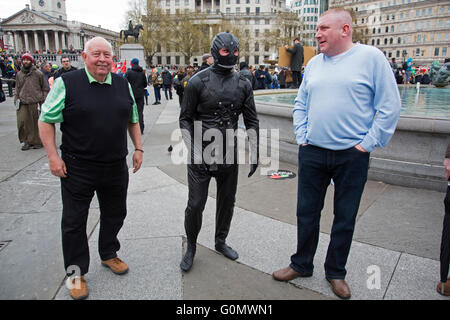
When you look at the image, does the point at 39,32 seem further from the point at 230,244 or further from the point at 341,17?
the point at 341,17

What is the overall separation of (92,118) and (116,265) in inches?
53.7

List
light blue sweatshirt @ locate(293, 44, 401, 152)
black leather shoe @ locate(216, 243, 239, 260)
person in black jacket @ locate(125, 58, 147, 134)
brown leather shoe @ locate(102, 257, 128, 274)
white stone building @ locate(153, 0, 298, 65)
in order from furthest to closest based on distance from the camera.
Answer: white stone building @ locate(153, 0, 298, 65), person in black jacket @ locate(125, 58, 147, 134), black leather shoe @ locate(216, 243, 239, 260), brown leather shoe @ locate(102, 257, 128, 274), light blue sweatshirt @ locate(293, 44, 401, 152)

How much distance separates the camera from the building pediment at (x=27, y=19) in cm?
9925

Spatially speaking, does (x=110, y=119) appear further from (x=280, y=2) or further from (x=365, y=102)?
(x=280, y=2)

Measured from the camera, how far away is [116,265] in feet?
10.2

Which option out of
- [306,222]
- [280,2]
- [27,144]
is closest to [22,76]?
[27,144]

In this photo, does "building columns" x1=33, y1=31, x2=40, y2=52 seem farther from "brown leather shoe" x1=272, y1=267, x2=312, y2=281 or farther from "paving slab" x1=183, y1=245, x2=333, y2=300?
"brown leather shoe" x1=272, y1=267, x2=312, y2=281

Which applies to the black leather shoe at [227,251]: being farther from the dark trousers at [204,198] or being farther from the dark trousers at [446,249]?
the dark trousers at [446,249]

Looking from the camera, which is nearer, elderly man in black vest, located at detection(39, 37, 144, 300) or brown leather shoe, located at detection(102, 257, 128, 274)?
elderly man in black vest, located at detection(39, 37, 144, 300)

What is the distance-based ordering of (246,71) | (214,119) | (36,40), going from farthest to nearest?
(36,40) → (246,71) → (214,119)

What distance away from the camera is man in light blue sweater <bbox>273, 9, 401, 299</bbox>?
2.47 m

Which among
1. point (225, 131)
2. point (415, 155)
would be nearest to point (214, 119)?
point (225, 131)

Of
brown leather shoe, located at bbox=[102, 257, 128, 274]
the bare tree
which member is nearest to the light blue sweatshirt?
brown leather shoe, located at bbox=[102, 257, 128, 274]

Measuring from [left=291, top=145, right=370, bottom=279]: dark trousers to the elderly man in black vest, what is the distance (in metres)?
1.58
